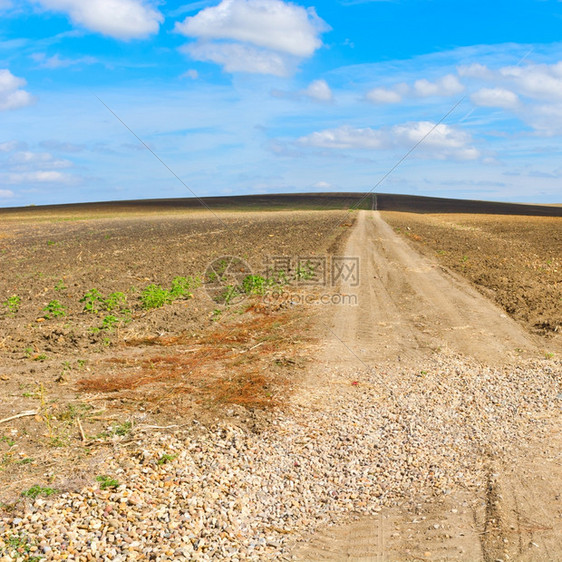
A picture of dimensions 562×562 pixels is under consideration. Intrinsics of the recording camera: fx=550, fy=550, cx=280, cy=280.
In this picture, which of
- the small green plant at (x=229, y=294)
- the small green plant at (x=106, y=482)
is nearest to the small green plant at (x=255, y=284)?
the small green plant at (x=229, y=294)

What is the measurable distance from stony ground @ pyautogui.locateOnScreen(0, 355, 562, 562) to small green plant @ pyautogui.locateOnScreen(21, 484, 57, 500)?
112 mm

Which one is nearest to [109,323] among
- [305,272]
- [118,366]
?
[118,366]

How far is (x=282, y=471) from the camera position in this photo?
6027mm

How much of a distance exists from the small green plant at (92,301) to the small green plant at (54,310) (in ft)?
1.79

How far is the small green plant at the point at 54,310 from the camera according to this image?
12641 mm

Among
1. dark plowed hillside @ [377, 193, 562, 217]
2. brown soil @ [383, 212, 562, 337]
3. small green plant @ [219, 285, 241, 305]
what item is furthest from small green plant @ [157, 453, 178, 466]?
dark plowed hillside @ [377, 193, 562, 217]

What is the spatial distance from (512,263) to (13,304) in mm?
16008

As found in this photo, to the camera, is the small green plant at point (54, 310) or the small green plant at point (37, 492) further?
the small green plant at point (54, 310)

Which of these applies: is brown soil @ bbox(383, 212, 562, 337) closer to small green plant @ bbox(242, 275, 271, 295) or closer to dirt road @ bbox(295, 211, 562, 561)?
dirt road @ bbox(295, 211, 562, 561)

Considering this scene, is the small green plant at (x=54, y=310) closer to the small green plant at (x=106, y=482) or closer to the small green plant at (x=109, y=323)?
the small green plant at (x=109, y=323)

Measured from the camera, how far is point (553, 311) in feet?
41.7

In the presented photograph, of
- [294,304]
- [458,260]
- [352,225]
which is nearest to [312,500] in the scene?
[294,304]

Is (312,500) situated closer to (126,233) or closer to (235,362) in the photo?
(235,362)

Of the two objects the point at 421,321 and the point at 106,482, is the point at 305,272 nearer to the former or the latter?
the point at 421,321
